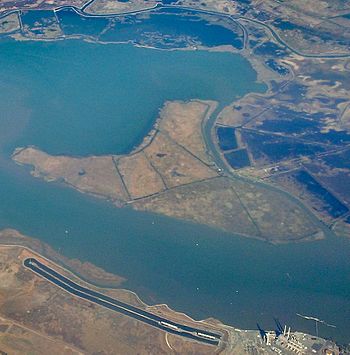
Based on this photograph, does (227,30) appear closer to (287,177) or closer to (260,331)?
(287,177)

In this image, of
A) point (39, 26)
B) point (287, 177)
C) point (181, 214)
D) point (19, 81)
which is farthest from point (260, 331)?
point (39, 26)

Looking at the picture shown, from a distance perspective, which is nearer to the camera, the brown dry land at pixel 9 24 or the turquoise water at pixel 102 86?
the turquoise water at pixel 102 86

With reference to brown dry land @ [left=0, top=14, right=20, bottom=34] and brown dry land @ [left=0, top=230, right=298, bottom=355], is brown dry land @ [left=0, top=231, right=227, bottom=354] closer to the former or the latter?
brown dry land @ [left=0, top=230, right=298, bottom=355]

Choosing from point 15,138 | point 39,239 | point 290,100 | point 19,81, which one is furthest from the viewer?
point 19,81

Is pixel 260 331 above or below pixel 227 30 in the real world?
below

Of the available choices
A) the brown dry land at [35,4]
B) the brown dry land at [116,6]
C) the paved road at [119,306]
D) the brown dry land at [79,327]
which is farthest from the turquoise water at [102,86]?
the brown dry land at [79,327]

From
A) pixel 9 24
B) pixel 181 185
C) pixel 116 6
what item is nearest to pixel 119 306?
pixel 181 185

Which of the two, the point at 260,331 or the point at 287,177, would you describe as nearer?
the point at 260,331

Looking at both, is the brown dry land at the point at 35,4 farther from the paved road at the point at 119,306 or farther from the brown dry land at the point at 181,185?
the paved road at the point at 119,306
